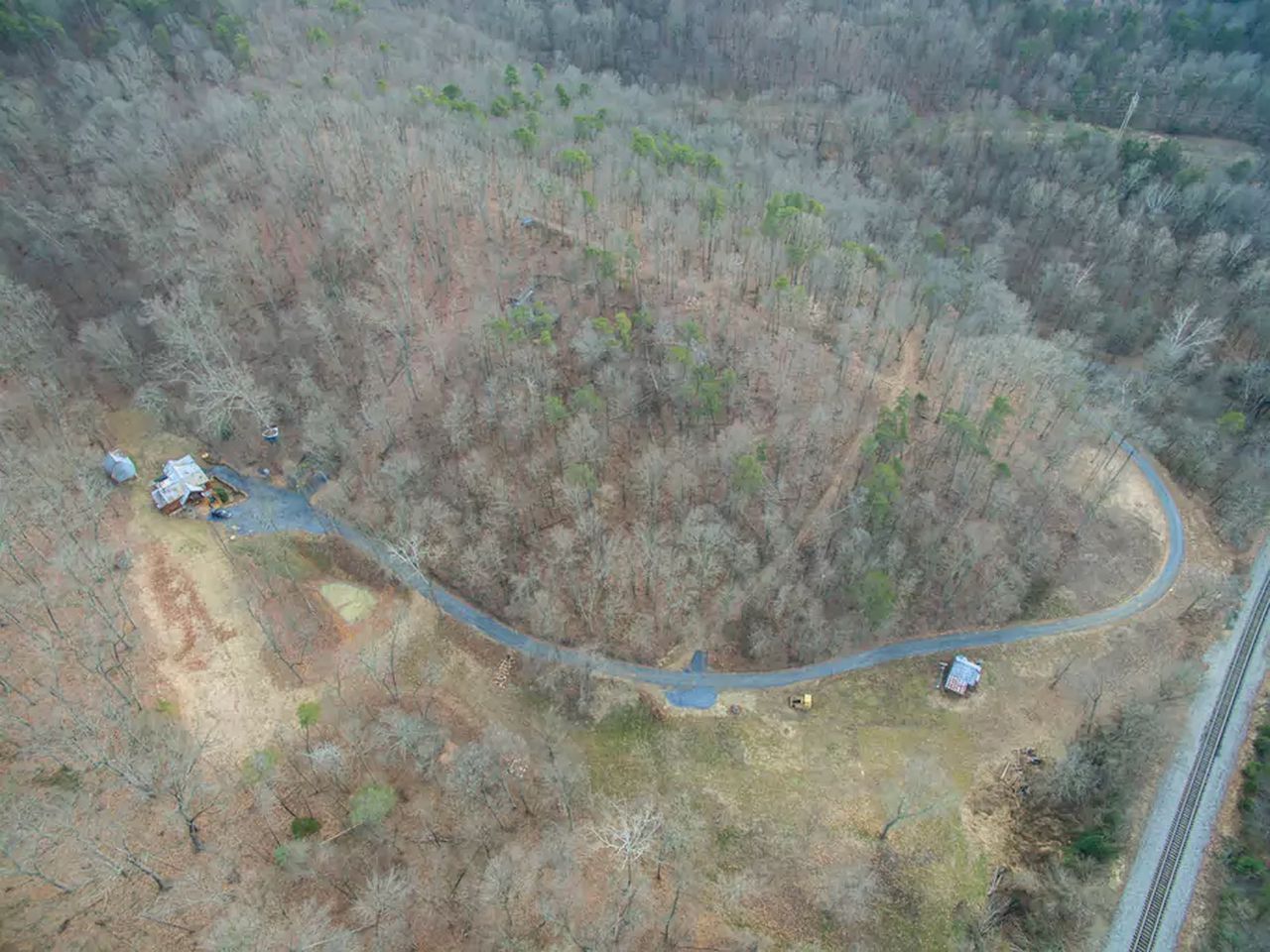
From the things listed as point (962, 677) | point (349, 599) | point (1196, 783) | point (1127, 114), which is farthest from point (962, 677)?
point (1127, 114)

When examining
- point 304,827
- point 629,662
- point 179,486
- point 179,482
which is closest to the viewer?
point 304,827

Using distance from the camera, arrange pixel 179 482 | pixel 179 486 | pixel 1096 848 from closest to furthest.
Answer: pixel 1096 848 < pixel 179 486 < pixel 179 482

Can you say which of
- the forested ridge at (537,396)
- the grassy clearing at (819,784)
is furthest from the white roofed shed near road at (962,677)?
the forested ridge at (537,396)

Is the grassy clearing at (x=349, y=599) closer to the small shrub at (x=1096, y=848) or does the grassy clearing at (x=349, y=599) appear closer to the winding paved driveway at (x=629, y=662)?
the winding paved driveway at (x=629, y=662)

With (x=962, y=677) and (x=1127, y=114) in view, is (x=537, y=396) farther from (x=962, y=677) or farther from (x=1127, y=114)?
(x=1127, y=114)

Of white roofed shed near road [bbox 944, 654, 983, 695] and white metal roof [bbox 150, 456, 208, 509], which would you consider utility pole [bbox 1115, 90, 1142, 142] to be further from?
white metal roof [bbox 150, 456, 208, 509]
